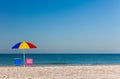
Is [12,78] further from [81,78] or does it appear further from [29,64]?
[29,64]

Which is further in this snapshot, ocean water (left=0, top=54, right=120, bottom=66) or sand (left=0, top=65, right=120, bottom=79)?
ocean water (left=0, top=54, right=120, bottom=66)

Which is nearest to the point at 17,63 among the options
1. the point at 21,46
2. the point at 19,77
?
the point at 21,46

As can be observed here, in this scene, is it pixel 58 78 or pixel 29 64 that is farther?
pixel 29 64

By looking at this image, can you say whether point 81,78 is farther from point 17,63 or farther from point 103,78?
point 17,63

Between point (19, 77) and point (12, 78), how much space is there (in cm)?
46

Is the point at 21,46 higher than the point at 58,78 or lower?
higher

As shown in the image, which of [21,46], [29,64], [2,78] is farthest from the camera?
[29,64]

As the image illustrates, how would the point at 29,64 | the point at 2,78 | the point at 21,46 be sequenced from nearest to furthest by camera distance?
the point at 2,78, the point at 21,46, the point at 29,64

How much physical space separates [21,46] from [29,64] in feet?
7.33

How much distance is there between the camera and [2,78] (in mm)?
13438

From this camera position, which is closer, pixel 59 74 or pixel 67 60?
pixel 59 74

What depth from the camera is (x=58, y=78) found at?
535 inches

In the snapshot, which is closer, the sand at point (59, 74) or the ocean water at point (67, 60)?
the sand at point (59, 74)

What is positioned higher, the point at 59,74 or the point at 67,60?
the point at 67,60
